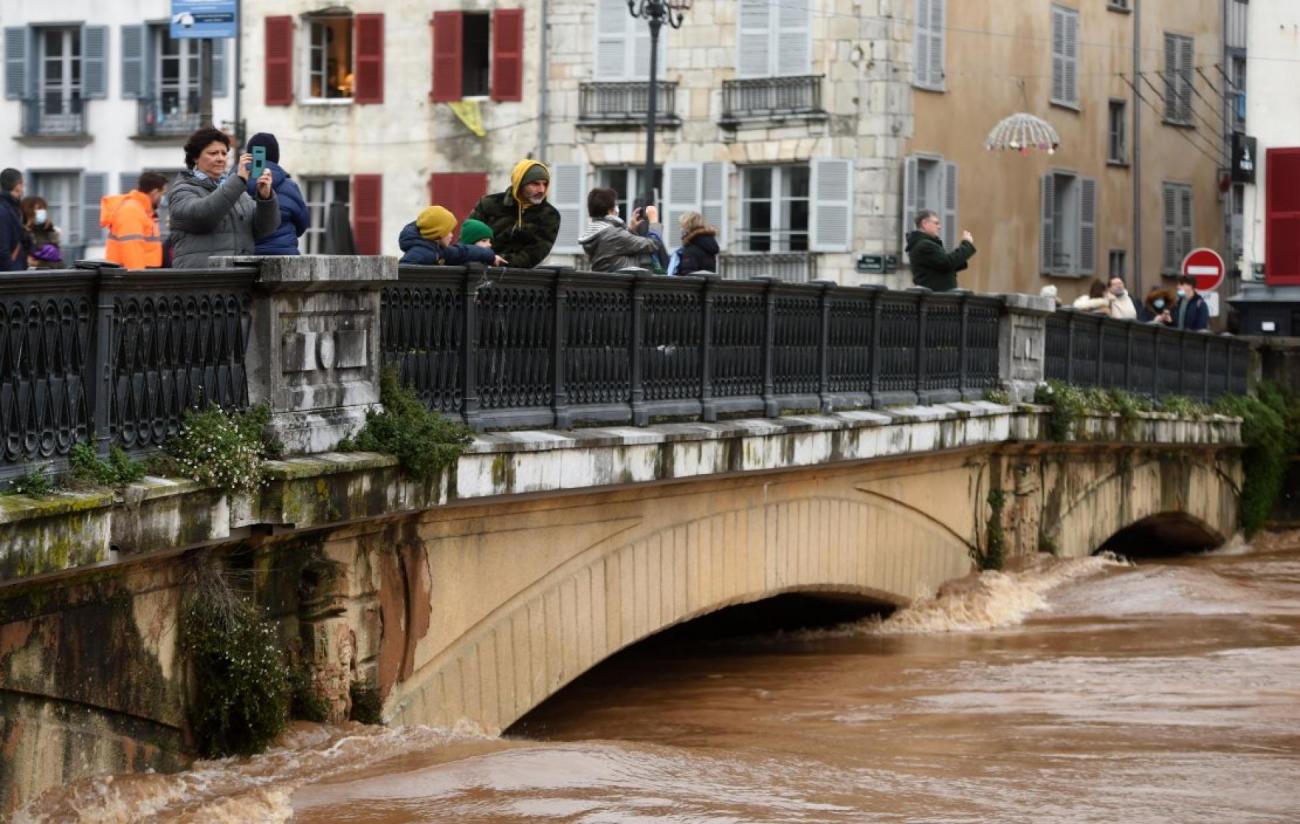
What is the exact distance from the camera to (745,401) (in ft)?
53.4

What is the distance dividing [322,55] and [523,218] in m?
28.7

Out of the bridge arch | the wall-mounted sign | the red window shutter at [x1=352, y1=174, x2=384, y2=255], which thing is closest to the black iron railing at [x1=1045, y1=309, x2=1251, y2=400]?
the bridge arch

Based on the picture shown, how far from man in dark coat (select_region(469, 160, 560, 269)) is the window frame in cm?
2757

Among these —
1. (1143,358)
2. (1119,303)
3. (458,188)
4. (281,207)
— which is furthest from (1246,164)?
(281,207)

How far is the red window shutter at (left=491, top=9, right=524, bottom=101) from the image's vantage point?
39969 mm

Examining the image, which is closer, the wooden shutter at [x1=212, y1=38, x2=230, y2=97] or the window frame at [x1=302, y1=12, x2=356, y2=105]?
the window frame at [x1=302, y1=12, x2=356, y2=105]

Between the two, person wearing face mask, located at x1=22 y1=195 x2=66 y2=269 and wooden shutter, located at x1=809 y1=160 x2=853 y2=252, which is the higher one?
wooden shutter, located at x1=809 y1=160 x2=853 y2=252

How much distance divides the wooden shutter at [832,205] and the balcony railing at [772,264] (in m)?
0.28

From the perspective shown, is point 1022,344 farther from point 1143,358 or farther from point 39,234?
point 39,234

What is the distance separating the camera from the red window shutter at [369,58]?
41.1 m

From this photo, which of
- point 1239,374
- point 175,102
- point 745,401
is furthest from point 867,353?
point 175,102

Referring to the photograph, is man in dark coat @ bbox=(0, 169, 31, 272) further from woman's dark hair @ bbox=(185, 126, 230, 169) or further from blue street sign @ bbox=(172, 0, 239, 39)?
blue street sign @ bbox=(172, 0, 239, 39)

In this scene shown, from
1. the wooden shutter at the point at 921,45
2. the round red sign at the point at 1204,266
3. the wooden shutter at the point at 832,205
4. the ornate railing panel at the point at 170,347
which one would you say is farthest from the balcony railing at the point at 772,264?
the ornate railing panel at the point at 170,347

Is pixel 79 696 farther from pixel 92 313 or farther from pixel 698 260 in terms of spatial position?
pixel 698 260
